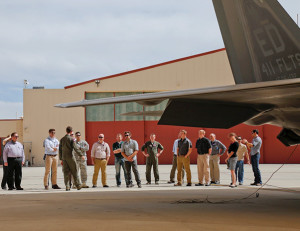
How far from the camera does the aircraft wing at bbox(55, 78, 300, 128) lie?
736 cm

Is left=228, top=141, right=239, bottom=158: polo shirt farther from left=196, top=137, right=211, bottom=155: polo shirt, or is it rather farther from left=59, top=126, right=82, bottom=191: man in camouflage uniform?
left=59, top=126, right=82, bottom=191: man in camouflage uniform

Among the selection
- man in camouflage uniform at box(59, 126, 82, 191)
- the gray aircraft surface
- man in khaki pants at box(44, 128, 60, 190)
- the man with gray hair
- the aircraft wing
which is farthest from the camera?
the man with gray hair

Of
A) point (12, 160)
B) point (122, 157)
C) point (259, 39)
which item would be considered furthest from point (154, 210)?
point (12, 160)

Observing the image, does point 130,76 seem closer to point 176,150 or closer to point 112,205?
point 176,150

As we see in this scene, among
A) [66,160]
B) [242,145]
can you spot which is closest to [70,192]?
[66,160]

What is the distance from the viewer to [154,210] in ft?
28.0

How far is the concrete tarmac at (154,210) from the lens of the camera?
22.7 ft

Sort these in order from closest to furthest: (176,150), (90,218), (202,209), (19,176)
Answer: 1. (90,218)
2. (202,209)
3. (19,176)
4. (176,150)

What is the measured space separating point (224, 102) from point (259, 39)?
145cm

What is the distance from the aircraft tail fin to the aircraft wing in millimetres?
592

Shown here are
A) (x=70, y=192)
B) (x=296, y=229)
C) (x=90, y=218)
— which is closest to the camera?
(x=296, y=229)

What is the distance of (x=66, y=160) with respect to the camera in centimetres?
1247

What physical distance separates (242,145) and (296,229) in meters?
7.63

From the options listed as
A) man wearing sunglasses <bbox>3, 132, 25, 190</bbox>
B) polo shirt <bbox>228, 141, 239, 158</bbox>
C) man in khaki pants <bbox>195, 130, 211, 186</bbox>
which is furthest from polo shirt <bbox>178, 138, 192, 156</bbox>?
man wearing sunglasses <bbox>3, 132, 25, 190</bbox>
